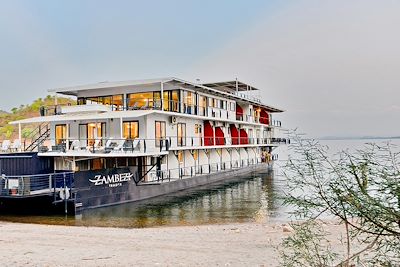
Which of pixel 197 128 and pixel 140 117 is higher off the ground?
pixel 140 117

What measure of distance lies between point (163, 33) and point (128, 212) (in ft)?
131

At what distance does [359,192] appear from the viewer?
4324 mm

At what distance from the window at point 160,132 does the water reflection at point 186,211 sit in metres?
3.93

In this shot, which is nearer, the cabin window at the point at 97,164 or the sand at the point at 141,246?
the sand at the point at 141,246

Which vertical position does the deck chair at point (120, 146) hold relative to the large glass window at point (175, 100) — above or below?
below

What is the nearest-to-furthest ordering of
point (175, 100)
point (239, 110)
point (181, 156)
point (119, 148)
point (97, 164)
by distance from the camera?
point (119, 148) < point (97, 164) < point (175, 100) < point (181, 156) < point (239, 110)

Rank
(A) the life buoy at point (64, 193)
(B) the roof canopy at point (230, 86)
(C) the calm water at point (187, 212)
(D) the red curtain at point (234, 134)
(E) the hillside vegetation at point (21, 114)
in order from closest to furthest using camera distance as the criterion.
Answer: (C) the calm water at point (187, 212) < (A) the life buoy at point (64, 193) < (D) the red curtain at point (234, 134) < (B) the roof canopy at point (230, 86) < (E) the hillside vegetation at point (21, 114)

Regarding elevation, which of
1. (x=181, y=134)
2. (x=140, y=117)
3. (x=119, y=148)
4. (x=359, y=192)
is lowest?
(x=359, y=192)

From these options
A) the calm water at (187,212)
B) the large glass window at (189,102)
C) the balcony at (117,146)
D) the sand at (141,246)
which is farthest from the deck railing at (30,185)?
the large glass window at (189,102)

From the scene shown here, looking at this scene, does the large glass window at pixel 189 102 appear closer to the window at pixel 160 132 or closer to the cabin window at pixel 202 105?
the cabin window at pixel 202 105

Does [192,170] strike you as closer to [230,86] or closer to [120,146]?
[120,146]

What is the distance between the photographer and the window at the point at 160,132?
1034 inches

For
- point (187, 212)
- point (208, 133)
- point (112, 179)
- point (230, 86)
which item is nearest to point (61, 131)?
point (112, 179)

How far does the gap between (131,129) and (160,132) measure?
6.93 feet
